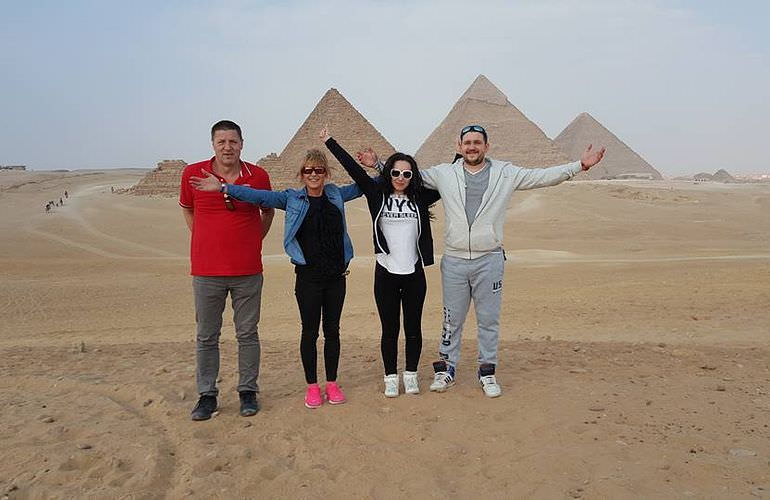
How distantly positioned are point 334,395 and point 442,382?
2.41 ft

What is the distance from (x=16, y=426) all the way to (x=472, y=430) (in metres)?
2.69

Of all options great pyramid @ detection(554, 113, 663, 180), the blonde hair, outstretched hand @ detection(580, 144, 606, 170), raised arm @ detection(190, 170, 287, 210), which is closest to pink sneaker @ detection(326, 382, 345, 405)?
raised arm @ detection(190, 170, 287, 210)

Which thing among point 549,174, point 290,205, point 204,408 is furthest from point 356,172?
point 204,408

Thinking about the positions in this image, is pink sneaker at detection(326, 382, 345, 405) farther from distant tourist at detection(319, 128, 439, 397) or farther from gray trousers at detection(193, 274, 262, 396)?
gray trousers at detection(193, 274, 262, 396)

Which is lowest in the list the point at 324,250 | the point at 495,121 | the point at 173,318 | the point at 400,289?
the point at 173,318

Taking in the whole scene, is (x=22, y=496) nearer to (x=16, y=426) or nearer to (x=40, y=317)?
(x=16, y=426)

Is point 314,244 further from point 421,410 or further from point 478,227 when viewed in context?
point 421,410

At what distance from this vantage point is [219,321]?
4.23 meters

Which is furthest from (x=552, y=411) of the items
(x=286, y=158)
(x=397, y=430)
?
(x=286, y=158)

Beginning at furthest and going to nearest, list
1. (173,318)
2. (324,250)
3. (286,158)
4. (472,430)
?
(286,158) < (173,318) < (324,250) < (472,430)

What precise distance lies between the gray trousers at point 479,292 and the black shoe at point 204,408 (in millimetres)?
1622

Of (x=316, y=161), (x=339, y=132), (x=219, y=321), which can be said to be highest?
(x=339, y=132)

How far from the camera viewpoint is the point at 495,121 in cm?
8206

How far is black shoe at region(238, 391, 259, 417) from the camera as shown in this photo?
4.03 metres
